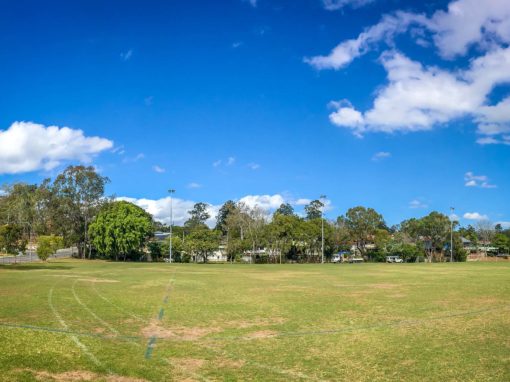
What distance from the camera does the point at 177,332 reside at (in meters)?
11.9

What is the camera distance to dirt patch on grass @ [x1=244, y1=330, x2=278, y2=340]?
11500 mm

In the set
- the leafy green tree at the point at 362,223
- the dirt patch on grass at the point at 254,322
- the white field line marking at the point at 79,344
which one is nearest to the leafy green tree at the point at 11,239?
the white field line marking at the point at 79,344

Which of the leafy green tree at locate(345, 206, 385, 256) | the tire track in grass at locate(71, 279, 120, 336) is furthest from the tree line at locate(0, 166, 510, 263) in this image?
the tire track in grass at locate(71, 279, 120, 336)

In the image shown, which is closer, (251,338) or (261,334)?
(251,338)

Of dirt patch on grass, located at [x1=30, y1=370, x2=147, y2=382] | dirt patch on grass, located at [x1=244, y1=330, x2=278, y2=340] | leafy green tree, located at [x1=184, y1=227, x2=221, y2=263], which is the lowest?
dirt patch on grass, located at [x1=244, y1=330, x2=278, y2=340]

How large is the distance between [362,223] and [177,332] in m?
72.7

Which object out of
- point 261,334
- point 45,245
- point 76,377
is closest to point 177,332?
point 261,334

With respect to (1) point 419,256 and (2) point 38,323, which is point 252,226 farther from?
(2) point 38,323

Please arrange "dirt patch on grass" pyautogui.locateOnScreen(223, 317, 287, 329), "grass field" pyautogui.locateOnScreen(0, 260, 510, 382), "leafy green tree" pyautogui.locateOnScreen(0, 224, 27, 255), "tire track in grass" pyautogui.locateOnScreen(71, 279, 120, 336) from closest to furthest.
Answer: "grass field" pyautogui.locateOnScreen(0, 260, 510, 382), "tire track in grass" pyautogui.locateOnScreen(71, 279, 120, 336), "dirt patch on grass" pyautogui.locateOnScreen(223, 317, 287, 329), "leafy green tree" pyautogui.locateOnScreen(0, 224, 27, 255)

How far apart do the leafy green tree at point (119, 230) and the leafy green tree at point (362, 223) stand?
37.4 meters

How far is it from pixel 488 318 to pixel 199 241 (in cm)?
6191

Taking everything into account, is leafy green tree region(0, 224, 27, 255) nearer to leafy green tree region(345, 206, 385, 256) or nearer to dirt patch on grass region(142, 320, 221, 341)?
dirt patch on grass region(142, 320, 221, 341)

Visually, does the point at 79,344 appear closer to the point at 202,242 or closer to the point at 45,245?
the point at 45,245

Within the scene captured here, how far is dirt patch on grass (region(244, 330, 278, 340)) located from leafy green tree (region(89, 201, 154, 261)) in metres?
56.2
